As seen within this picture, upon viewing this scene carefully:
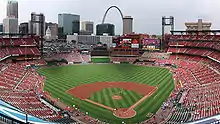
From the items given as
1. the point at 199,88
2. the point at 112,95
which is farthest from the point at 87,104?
the point at 199,88

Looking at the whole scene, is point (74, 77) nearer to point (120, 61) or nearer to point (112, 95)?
point (112, 95)

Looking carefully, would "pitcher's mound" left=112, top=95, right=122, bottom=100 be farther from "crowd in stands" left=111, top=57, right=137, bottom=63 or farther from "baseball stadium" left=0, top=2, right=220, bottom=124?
"crowd in stands" left=111, top=57, right=137, bottom=63

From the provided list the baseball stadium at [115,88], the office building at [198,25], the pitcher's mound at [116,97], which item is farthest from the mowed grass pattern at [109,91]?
the office building at [198,25]

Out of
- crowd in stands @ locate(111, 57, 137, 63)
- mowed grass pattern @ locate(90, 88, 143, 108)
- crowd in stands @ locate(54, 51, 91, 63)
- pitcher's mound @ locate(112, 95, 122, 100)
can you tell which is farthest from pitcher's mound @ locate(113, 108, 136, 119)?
crowd in stands @ locate(54, 51, 91, 63)

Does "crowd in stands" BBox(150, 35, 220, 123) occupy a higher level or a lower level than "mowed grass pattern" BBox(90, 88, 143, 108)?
higher

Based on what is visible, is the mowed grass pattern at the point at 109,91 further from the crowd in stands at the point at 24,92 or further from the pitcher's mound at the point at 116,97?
the crowd in stands at the point at 24,92

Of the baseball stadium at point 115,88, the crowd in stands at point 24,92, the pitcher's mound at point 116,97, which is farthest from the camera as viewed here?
the pitcher's mound at point 116,97

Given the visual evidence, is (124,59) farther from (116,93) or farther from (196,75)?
(116,93)
